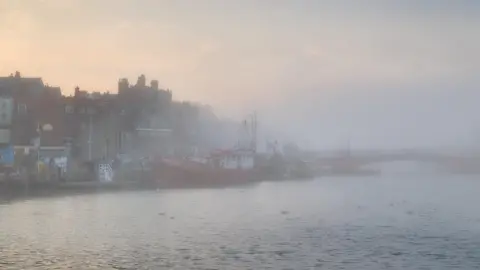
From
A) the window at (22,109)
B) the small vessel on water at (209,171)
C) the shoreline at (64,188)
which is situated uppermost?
the window at (22,109)

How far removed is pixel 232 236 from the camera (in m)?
25.9

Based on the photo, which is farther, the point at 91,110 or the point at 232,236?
the point at 91,110

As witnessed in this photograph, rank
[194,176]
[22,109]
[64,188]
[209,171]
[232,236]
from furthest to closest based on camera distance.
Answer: [209,171], [194,176], [22,109], [64,188], [232,236]

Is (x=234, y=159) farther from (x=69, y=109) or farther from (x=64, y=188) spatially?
(x=64, y=188)

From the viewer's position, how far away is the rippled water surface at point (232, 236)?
796 inches

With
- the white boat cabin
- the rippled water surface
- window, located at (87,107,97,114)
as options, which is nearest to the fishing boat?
the white boat cabin

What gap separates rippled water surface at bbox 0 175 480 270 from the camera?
66.3ft

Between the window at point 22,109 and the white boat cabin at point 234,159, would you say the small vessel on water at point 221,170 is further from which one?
the window at point 22,109

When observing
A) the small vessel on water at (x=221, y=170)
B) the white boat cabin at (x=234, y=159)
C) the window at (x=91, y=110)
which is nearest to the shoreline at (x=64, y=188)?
the small vessel on water at (x=221, y=170)

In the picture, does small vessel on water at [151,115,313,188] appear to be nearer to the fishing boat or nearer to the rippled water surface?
the fishing boat

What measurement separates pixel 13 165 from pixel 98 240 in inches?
1302

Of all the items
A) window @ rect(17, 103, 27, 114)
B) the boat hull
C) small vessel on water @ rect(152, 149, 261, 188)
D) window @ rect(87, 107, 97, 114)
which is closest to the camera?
window @ rect(17, 103, 27, 114)

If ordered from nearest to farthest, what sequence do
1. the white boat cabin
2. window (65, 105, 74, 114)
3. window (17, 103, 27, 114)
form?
window (17, 103, 27, 114) → window (65, 105, 74, 114) → the white boat cabin

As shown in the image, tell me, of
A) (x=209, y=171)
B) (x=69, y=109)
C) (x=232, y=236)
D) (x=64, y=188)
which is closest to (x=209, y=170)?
(x=209, y=171)
